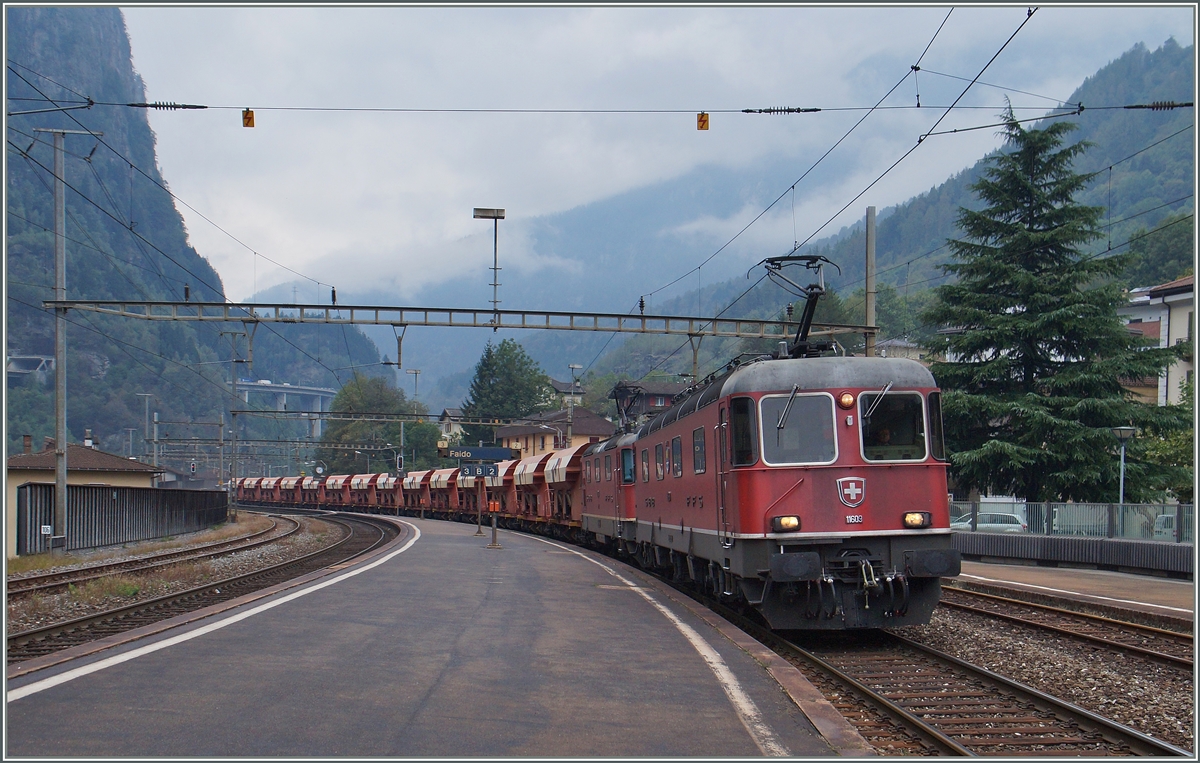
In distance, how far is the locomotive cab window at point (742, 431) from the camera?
38.1 ft

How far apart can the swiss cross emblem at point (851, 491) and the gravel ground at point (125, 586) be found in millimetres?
9746

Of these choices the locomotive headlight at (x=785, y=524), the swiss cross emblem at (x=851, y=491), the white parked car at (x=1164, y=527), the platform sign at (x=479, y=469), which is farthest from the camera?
the platform sign at (x=479, y=469)

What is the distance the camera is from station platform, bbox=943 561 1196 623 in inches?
589

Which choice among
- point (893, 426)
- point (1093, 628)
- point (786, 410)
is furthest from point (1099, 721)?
point (1093, 628)

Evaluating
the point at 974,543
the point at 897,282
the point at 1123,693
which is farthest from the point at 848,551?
the point at 897,282

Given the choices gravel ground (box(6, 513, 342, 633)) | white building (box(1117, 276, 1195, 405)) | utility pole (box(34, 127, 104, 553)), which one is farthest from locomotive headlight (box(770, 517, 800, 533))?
white building (box(1117, 276, 1195, 405))

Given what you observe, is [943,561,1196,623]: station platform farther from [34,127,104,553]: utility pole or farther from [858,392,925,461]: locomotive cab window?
[34,127,104,553]: utility pole

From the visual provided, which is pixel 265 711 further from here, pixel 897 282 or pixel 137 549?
pixel 897 282

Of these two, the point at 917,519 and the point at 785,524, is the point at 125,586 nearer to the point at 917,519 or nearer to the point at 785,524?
the point at 785,524

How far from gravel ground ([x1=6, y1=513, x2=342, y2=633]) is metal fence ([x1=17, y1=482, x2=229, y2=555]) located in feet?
2.83

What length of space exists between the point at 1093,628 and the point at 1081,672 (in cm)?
356

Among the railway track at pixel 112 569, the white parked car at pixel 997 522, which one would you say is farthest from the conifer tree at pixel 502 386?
the white parked car at pixel 997 522

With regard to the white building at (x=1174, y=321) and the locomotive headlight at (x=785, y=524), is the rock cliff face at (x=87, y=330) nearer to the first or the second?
the white building at (x=1174, y=321)

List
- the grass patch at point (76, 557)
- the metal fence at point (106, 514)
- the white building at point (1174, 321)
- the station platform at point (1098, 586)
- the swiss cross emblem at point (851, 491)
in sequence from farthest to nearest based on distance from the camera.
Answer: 1. the white building at point (1174, 321)
2. the metal fence at point (106, 514)
3. the grass patch at point (76, 557)
4. the station platform at point (1098, 586)
5. the swiss cross emblem at point (851, 491)
